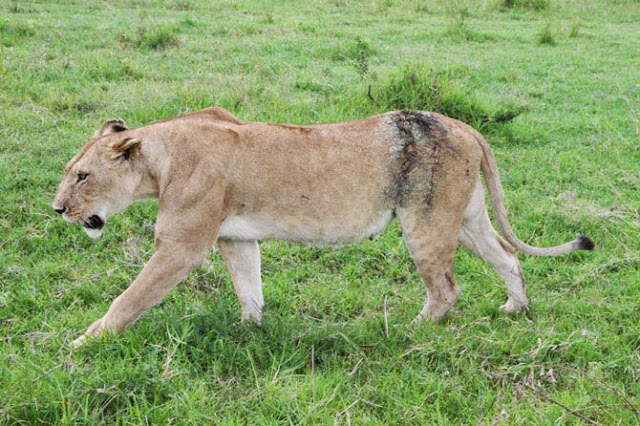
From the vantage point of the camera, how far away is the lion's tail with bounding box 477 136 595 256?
4.27m

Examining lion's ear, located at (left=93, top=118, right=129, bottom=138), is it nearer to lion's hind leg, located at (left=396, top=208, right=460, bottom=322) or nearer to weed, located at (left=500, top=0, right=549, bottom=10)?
lion's hind leg, located at (left=396, top=208, right=460, bottom=322)

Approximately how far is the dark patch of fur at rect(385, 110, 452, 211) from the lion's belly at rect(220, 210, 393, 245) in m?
0.16

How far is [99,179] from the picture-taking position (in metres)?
3.92

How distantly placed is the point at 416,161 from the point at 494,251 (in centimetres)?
87

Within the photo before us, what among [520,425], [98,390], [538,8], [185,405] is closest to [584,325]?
[520,425]

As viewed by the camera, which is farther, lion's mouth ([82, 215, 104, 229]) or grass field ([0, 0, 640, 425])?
lion's mouth ([82, 215, 104, 229])

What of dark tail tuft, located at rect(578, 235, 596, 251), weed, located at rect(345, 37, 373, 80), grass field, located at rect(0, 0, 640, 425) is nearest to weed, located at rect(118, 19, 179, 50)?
grass field, located at rect(0, 0, 640, 425)

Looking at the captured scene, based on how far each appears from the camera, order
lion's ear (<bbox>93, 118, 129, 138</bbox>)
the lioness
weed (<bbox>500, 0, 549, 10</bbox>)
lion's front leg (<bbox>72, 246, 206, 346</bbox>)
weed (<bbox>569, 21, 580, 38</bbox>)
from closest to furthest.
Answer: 1. lion's front leg (<bbox>72, 246, 206, 346</bbox>)
2. the lioness
3. lion's ear (<bbox>93, 118, 129, 138</bbox>)
4. weed (<bbox>569, 21, 580, 38</bbox>)
5. weed (<bbox>500, 0, 549, 10</bbox>)

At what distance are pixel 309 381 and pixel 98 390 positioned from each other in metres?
0.96

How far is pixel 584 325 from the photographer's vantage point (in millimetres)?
4164

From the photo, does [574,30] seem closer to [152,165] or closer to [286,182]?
[286,182]

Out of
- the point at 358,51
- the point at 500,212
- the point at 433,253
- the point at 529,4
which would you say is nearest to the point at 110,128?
the point at 433,253

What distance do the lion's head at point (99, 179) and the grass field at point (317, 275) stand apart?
63 centimetres

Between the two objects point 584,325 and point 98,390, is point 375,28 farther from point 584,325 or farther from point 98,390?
point 98,390
